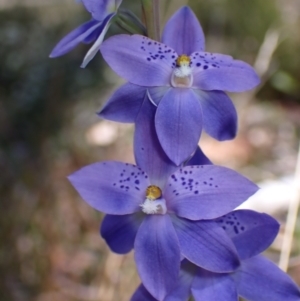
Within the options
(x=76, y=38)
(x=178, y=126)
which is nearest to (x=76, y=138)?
(x=76, y=38)

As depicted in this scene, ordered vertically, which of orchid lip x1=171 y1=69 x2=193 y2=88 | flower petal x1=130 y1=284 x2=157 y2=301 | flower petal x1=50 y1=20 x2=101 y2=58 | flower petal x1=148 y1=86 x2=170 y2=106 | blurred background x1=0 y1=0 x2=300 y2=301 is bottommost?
blurred background x1=0 y1=0 x2=300 y2=301

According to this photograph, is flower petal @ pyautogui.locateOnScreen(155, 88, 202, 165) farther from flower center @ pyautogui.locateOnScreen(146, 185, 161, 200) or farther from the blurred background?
the blurred background

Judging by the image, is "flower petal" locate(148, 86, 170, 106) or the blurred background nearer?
"flower petal" locate(148, 86, 170, 106)

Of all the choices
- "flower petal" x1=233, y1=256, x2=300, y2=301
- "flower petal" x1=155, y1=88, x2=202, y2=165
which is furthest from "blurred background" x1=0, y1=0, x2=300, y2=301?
"flower petal" x1=155, y1=88, x2=202, y2=165

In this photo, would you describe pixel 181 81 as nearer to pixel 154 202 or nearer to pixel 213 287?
pixel 154 202

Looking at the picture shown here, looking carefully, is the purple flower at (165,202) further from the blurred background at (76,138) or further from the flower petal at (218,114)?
the blurred background at (76,138)

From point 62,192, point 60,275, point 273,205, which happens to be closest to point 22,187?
point 62,192

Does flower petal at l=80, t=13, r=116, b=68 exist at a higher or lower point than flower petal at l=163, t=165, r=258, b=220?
higher
